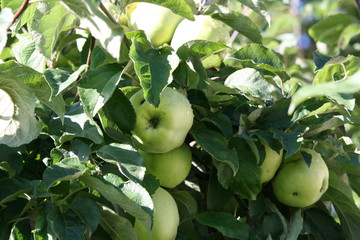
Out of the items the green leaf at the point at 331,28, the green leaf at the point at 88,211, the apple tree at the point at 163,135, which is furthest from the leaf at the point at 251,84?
the green leaf at the point at 331,28

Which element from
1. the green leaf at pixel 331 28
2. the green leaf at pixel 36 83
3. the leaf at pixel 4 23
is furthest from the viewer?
the green leaf at pixel 331 28

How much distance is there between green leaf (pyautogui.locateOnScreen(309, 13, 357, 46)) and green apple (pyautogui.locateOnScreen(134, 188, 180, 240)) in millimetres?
1533

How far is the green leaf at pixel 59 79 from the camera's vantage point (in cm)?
96

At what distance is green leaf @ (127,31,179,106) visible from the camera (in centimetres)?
Answer: 96

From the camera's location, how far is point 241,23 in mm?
1317

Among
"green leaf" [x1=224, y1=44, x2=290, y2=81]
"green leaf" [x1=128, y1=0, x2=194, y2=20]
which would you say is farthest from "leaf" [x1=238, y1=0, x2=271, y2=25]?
"green leaf" [x1=128, y1=0, x2=194, y2=20]

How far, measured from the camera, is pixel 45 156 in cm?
112

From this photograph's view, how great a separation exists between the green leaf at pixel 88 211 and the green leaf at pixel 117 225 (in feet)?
0.10

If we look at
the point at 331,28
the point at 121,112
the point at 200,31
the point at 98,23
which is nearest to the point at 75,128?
the point at 121,112

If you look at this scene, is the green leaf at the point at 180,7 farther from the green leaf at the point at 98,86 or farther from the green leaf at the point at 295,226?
the green leaf at the point at 295,226

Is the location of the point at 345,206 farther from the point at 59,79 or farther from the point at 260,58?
the point at 59,79

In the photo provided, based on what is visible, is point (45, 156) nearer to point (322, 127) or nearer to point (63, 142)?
point (63, 142)

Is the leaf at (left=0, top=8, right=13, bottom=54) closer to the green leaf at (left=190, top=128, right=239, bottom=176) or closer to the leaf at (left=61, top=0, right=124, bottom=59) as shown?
the leaf at (left=61, top=0, right=124, bottom=59)

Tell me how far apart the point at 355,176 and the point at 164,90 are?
0.45 metres
